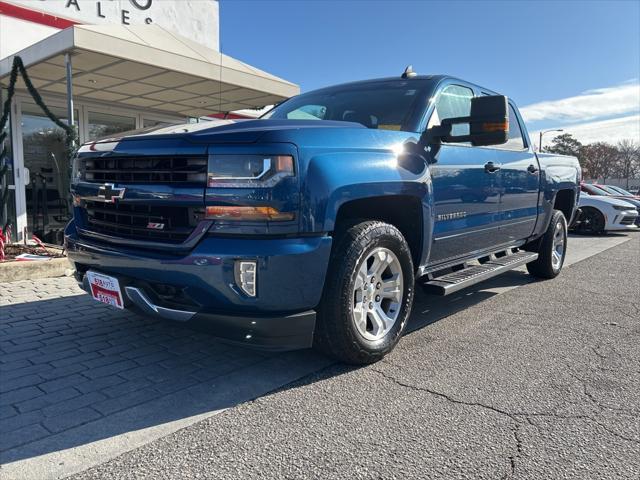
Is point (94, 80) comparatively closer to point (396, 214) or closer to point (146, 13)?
point (146, 13)

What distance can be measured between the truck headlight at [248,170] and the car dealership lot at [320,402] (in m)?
1.12

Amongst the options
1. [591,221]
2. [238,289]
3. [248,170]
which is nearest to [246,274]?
[238,289]

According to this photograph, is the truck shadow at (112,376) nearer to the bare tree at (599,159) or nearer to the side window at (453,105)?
the side window at (453,105)

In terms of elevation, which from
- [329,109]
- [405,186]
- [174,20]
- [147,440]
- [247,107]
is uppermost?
[174,20]

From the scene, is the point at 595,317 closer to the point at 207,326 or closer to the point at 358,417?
the point at 358,417

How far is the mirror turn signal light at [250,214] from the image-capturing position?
259 centimetres

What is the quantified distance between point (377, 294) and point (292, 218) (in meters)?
1.00

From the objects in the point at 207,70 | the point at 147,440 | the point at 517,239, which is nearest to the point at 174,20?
the point at 207,70

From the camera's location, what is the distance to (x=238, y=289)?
8.46 ft

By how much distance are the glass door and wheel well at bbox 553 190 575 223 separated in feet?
26.2

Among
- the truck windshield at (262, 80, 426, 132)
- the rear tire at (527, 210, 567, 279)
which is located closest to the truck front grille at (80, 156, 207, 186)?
the truck windshield at (262, 80, 426, 132)

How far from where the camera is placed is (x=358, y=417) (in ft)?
8.64

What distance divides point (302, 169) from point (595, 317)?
3.47 meters

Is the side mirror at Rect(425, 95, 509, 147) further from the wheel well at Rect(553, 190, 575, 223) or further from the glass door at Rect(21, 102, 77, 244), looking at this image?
the glass door at Rect(21, 102, 77, 244)
